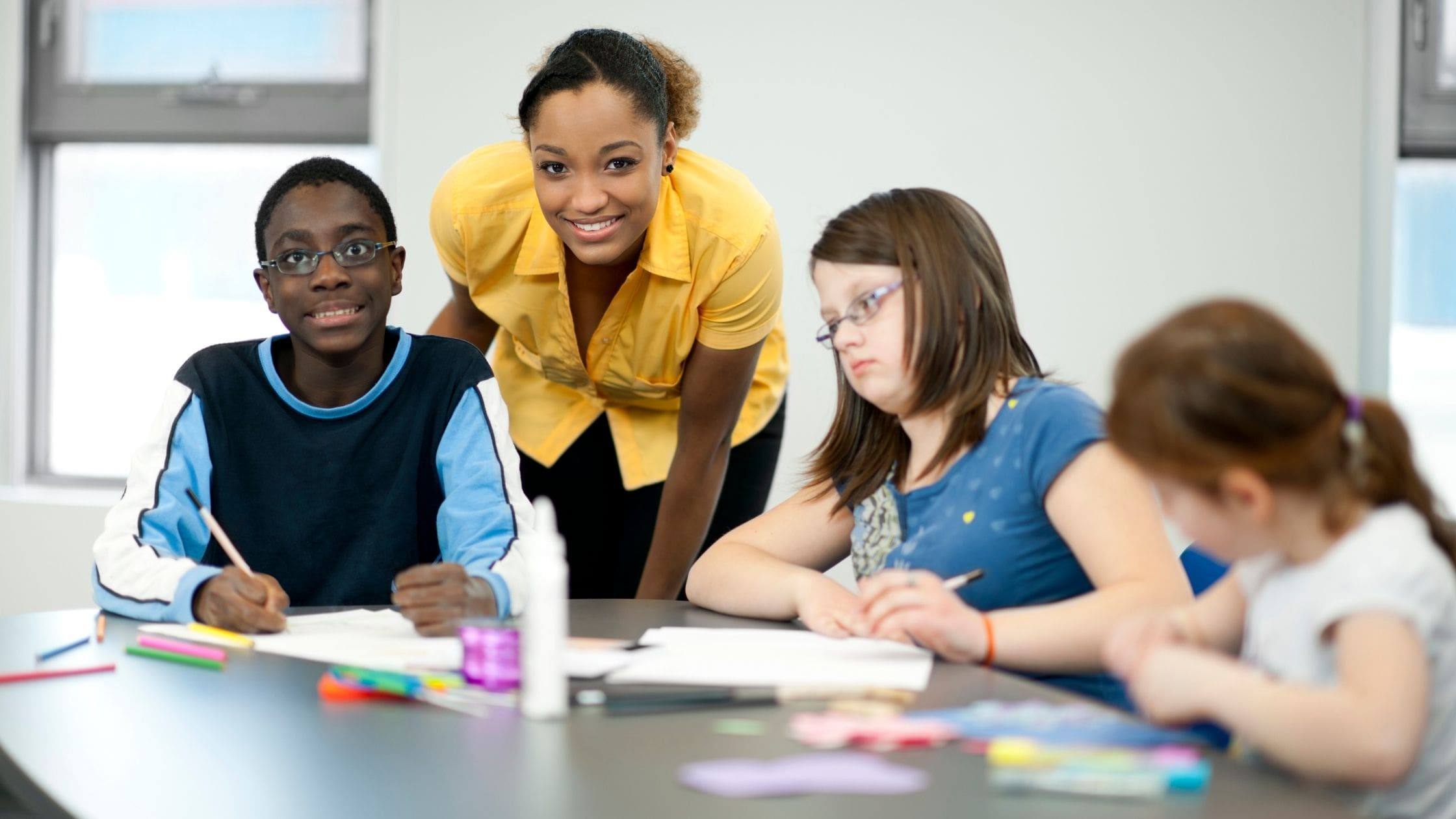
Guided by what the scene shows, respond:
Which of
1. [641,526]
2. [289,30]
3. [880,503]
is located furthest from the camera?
[289,30]

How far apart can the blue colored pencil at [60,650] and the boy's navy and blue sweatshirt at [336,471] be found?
0.29 meters

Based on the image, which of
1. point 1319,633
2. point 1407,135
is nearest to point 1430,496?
point 1319,633

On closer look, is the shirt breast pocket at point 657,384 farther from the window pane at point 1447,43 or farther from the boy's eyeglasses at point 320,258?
the window pane at point 1447,43

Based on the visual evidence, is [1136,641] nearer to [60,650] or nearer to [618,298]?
[60,650]

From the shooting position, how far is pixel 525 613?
1.01 meters

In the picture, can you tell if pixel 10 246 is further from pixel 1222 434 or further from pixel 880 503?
pixel 1222 434

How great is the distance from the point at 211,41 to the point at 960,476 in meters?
2.97

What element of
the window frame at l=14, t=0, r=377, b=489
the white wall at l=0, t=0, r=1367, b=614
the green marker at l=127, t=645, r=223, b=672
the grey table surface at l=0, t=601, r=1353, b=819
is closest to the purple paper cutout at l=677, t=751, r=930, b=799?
the grey table surface at l=0, t=601, r=1353, b=819

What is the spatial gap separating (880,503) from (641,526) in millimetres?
858

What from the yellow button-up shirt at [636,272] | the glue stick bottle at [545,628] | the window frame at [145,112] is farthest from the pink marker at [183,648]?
the window frame at [145,112]

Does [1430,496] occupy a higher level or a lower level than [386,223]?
lower

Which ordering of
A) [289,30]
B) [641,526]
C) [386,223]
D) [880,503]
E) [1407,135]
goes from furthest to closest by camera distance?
Answer: [289,30]
[1407,135]
[641,526]
[386,223]
[880,503]

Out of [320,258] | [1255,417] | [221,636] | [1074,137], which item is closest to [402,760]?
[221,636]

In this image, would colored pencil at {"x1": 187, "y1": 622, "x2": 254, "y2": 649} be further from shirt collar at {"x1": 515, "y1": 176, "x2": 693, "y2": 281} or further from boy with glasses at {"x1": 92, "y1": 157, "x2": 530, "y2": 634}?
shirt collar at {"x1": 515, "y1": 176, "x2": 693, "y2": 281}
